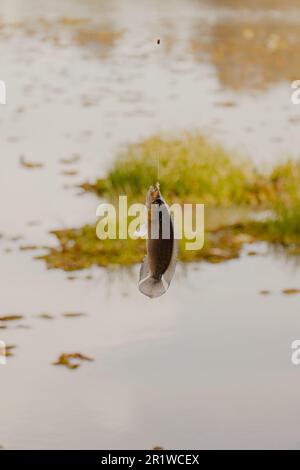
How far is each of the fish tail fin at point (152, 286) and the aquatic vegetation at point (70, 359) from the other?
4.28m

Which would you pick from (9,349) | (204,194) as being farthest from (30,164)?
(9,349)

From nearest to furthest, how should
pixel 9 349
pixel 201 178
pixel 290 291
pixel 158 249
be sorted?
pixel 158 249
pixel 9 349
pixel 290 291
pixel 201 178

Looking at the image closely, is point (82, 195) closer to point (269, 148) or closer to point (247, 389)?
point (269, 148)

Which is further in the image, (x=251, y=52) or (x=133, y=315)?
(x=251, y=52)

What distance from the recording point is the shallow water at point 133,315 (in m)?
7.20

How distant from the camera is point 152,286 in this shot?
386cm

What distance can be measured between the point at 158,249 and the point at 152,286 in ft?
0.69

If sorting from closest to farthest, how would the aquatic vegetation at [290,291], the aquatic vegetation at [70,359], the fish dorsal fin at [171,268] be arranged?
1. the fish dorsal fin at [171,268]
2. the aquatic vegetation at [70,359]
3. the aquatic vegetation at [290,291]

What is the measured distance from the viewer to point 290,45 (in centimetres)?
2345

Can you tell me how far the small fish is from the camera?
385 cm

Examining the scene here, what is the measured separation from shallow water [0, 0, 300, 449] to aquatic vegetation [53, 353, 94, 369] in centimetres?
6

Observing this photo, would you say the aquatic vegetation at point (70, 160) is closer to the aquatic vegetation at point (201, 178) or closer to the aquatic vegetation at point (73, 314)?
the aquatic vegetation at point (201, 178)

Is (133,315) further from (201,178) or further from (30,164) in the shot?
(30,164)

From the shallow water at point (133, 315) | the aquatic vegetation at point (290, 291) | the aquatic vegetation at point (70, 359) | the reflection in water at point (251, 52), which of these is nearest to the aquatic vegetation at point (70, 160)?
the shallow water at point (133, 315)
